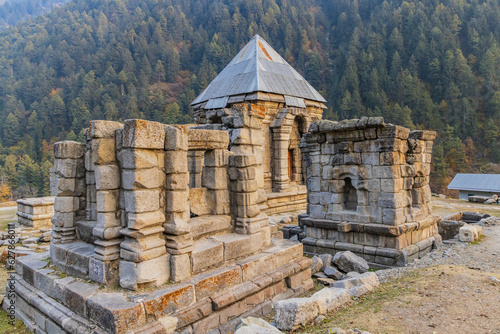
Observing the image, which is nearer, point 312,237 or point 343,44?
point 312,237

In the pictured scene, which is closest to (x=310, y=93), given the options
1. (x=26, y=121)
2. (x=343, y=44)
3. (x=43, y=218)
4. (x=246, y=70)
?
(x=246, y=70)

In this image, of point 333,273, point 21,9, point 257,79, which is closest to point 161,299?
point 333,273

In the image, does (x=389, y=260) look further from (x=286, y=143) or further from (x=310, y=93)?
(x=310, y=93)

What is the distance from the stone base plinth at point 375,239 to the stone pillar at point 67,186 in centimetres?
557

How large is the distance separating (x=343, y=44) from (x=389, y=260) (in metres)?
74.4

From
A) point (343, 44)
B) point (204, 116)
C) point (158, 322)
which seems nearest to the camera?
point (158, 322)

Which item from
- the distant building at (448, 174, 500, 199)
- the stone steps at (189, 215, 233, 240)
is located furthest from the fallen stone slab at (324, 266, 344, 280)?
the distant building at (448, 174, 500, 199)

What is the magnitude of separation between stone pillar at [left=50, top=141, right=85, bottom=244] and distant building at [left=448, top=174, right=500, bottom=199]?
23440mm

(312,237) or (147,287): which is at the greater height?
(147,287)

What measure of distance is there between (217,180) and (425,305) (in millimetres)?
3549

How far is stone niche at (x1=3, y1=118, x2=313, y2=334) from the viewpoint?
3801mm

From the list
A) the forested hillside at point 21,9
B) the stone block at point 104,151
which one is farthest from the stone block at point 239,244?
the forested hillside at point 21,9

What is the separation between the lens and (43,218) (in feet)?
A: 36.4

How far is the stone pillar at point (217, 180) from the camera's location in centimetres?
530
